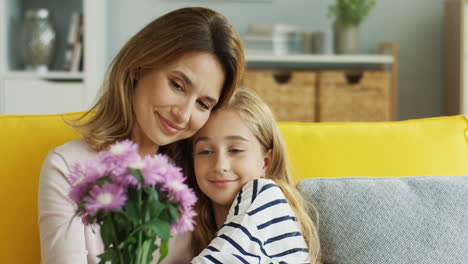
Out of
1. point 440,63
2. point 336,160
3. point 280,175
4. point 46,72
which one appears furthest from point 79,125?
point 440,63

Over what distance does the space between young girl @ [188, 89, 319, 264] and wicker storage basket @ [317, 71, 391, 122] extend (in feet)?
6.17

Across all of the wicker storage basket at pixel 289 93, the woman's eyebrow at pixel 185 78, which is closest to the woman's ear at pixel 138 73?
the woman's eyebrow at pixel 185 78

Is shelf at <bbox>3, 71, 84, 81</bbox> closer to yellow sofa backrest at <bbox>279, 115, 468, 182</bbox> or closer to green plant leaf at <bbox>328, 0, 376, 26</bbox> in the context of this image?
green plant leaf at <bbox>328, 0, 376, 26</bbox>

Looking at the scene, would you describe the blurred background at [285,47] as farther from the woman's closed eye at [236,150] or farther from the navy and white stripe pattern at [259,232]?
the navy and white stripe pattern at [259,232]

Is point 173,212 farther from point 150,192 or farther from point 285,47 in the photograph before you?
point 285,47

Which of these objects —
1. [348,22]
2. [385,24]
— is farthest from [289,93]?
[385,24]

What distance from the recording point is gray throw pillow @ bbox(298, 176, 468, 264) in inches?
46.3

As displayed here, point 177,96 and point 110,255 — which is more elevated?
point 177,96

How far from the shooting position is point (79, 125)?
124 centimetres

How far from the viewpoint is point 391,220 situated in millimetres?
1197

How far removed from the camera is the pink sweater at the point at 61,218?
102 cm

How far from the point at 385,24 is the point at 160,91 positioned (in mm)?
2652

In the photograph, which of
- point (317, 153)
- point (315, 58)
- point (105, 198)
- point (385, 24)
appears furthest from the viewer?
point (385, 24)

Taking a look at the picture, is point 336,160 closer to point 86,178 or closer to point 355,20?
point 86,178
